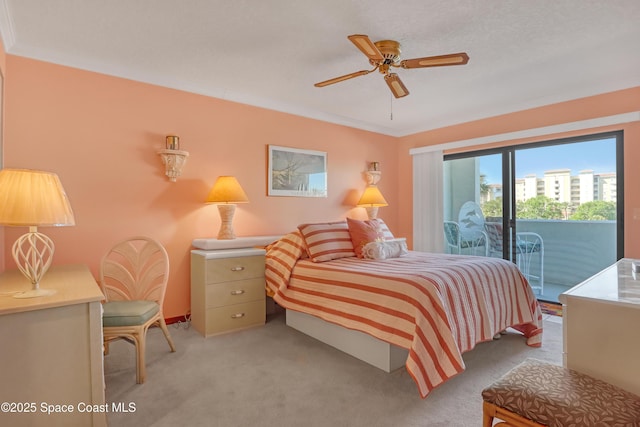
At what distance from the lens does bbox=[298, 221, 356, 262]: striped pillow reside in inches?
122

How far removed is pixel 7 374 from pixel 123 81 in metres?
2.51

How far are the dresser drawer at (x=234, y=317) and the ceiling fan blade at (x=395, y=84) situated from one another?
223 cm

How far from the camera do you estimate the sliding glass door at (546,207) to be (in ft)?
11.7

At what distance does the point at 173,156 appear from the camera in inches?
124

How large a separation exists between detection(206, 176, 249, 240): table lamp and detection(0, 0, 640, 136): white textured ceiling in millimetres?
972

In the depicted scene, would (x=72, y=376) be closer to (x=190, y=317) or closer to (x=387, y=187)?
(x=190, y=317)

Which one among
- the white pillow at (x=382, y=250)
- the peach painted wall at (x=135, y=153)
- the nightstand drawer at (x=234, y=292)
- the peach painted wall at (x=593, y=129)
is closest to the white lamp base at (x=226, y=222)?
the peach painted wall at (x=135, y=153)

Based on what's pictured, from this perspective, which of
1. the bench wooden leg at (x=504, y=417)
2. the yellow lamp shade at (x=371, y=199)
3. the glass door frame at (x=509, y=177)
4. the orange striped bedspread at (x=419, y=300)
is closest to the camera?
the bench wooden leg at (x=504, y=417)

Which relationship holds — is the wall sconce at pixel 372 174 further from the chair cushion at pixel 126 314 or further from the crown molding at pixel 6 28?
the crown molding at pixel 6 28

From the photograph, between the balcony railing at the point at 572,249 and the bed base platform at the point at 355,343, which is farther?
the balcony railing at the point at 572,249

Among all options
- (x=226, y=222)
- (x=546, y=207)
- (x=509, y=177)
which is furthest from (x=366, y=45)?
(x=546, y=207)

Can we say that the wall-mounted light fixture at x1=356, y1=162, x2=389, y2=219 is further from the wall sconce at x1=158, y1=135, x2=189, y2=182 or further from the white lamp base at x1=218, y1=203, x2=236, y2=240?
the wall sconce at x1=158, y1=135, x2=189, y2=182

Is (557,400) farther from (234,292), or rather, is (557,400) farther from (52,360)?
(234,292)

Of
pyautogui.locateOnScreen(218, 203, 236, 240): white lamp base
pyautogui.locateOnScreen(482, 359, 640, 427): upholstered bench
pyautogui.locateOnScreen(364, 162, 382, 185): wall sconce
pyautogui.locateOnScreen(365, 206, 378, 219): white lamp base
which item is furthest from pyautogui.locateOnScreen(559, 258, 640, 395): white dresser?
pyautogui.locateOnScreen(364, 162, 382, 185): wall sconce
